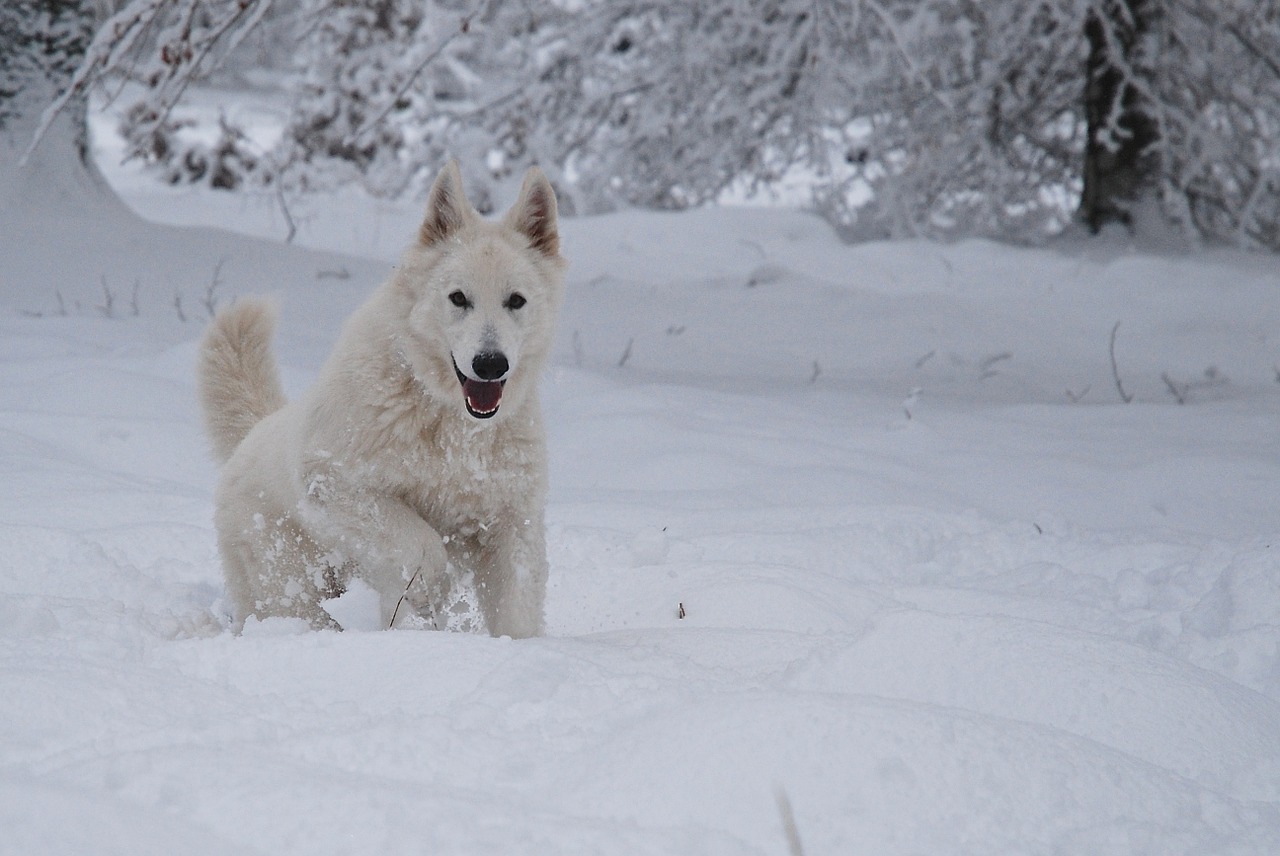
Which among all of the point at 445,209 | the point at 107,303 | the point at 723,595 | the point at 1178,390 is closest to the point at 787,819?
the point at 723,595

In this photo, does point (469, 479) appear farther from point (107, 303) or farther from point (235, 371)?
point (107, 303)

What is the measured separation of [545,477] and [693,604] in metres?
0.60

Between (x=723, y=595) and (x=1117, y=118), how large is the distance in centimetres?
797

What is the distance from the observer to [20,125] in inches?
285

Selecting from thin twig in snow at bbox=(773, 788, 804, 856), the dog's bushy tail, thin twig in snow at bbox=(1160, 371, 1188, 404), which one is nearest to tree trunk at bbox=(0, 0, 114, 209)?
the dog's bushy tail

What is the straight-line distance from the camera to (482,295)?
10.7 ft

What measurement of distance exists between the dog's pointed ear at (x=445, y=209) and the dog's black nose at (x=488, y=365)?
22.3 inches

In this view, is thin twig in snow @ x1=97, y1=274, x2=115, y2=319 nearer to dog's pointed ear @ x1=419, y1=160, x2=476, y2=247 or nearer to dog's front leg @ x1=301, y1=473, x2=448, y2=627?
dog's pointed ear @ x1=419, y1=160, x2=476, y2=247

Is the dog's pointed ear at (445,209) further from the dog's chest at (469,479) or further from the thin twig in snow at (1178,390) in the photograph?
the thin twig in snow at (1178,390)

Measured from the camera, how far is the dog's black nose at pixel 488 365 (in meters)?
3.02

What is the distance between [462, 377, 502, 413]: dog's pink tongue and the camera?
304 cm

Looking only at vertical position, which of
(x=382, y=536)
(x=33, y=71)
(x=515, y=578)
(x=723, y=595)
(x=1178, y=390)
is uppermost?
(x=33, y=71)

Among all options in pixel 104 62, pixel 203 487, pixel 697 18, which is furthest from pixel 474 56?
pixel 203 487

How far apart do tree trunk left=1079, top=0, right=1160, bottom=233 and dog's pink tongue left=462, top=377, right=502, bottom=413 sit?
7421 millimetres
